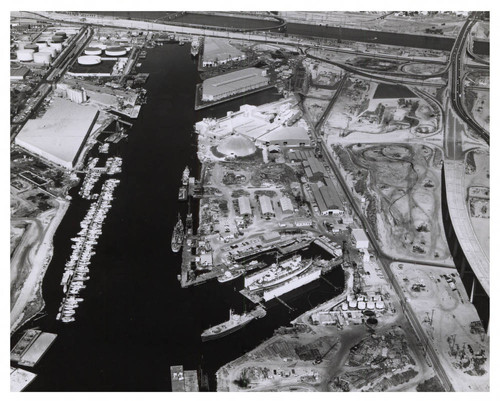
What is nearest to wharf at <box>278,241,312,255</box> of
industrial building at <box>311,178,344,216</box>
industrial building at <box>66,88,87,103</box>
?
industrial building at <box>311,178,344,216</box>

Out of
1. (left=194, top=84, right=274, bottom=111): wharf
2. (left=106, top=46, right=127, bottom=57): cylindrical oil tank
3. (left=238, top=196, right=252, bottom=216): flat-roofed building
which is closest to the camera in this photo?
(left=238, top=196, right=252, bottom=216): flat-roofed building

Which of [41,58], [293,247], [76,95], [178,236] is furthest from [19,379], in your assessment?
[41,58]

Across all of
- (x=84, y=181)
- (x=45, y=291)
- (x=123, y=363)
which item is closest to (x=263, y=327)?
(x=123, y=363)

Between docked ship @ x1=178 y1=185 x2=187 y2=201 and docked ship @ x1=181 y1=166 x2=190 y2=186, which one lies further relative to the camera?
docked ship @ x1=181 y1=166 x2=190 y2=186

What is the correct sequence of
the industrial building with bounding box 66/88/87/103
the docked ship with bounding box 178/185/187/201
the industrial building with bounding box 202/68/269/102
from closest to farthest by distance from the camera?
the docked ship with bounding box 178/185/187/201, the industrial building with bounding box 66/88/87/103, the industrial building with bounding box 202/68/269/102

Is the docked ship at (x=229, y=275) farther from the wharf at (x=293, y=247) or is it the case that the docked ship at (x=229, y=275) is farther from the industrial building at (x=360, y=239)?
the industrial building at (x=360, y=239)

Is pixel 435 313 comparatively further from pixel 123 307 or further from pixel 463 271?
pixel 123 307

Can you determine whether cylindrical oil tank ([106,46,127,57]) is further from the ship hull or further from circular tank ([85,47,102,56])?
the ship hull

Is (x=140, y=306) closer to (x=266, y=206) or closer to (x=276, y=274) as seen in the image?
(x=276, y=274)
